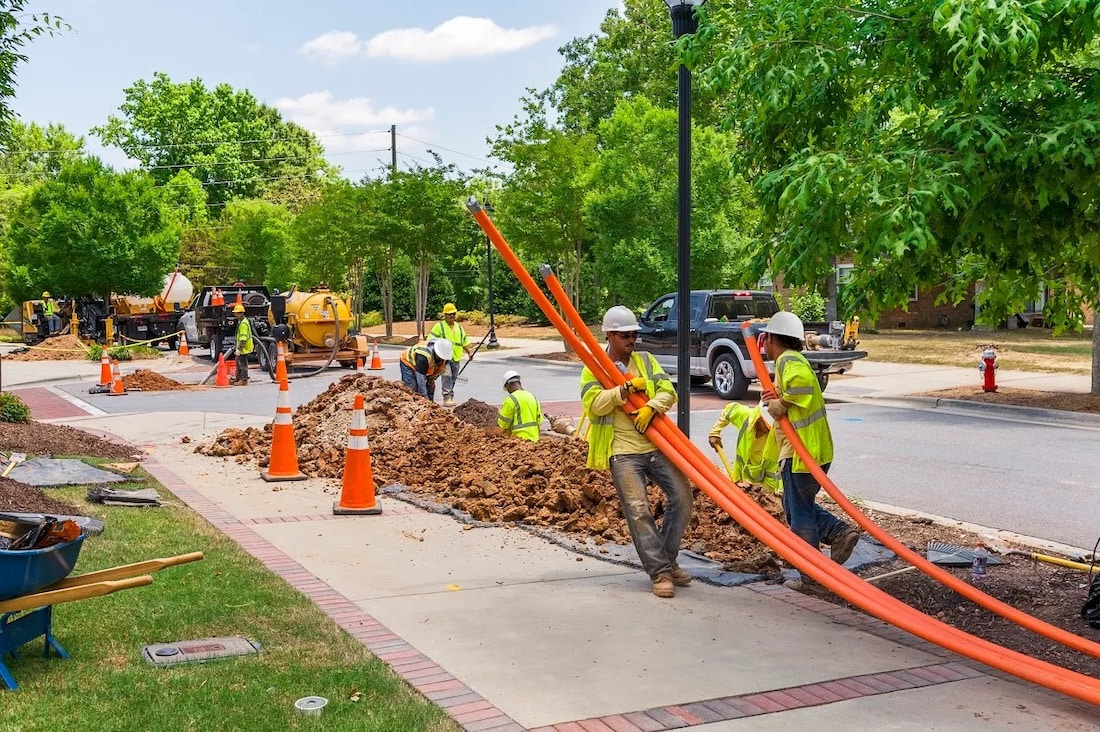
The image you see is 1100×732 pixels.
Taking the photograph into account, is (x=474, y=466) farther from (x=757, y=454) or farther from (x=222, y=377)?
(x=222, y=377)

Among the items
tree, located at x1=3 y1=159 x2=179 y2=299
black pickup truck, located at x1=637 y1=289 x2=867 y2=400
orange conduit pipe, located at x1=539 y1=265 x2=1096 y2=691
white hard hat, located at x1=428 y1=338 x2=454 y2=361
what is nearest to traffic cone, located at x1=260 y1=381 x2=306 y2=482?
white hard hat, located at x1=428 y1=338 x2=454 y2=361

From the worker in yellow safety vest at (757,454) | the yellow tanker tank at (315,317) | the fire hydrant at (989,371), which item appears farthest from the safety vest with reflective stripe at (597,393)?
the yellow tanker tank at (315,317)

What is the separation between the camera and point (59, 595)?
4973 millimetres

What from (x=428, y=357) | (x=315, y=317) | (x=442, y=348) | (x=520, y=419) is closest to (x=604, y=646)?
(x=520, y=419)

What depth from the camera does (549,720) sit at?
462cm

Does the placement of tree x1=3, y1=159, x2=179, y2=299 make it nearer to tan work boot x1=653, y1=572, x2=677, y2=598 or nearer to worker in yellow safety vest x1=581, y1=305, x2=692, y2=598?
worker in yellow safety vest x1=581, y1=305, x2=692, y2=598

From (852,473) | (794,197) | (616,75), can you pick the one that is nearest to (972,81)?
(794,197)

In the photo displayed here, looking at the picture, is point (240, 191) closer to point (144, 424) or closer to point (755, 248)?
point (144, 424)

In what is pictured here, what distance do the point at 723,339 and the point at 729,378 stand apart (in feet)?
2.31

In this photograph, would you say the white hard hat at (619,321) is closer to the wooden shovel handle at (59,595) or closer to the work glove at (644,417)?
the work glove at (644,417)

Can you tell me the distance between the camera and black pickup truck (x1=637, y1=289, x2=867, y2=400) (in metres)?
19.4

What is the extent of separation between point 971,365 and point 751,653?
2177 cm

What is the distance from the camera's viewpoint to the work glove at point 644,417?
6.59 m

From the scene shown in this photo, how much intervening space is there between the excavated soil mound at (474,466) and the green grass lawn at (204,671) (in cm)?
265
